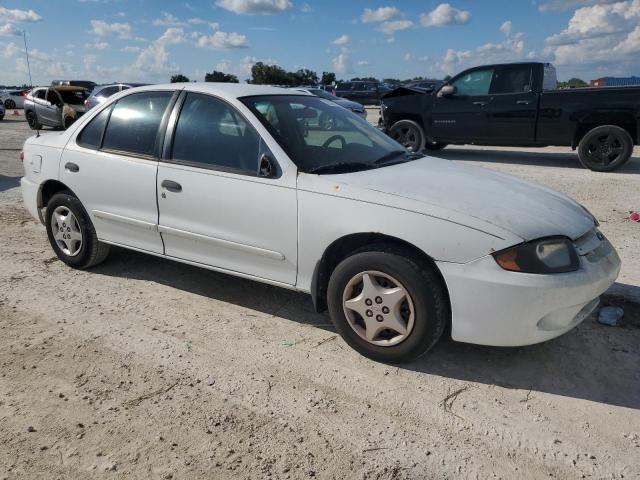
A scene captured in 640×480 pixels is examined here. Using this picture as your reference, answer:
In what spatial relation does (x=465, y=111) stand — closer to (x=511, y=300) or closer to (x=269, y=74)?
(x=511, y=300)

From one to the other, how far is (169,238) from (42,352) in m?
1.12

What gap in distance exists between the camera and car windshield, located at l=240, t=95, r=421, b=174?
3.49m

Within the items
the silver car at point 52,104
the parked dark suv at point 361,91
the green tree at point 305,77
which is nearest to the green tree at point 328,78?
the green tree at point 305,77

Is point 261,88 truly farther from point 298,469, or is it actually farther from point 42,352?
point 298,469

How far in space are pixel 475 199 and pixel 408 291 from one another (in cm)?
68

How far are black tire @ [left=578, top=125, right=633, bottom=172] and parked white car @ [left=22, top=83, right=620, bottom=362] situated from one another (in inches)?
266

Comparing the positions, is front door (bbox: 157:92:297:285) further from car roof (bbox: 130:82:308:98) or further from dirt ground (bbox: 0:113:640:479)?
dirt ground (bbox: 0:113:640:479)

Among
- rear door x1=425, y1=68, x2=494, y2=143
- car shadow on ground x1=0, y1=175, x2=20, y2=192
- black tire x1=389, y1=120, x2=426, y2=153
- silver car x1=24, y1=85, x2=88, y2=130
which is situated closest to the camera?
car shadow on ground x1=0, y1=175, x2=20, y2=192

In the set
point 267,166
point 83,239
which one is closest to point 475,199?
point 267,166

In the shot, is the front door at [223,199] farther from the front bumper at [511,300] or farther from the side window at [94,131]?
the front bumper at [511,300]

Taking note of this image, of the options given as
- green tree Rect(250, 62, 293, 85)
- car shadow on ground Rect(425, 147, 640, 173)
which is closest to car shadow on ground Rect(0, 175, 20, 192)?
car shadow on ground Rect(425, 147, 640, 173)

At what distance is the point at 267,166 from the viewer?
3.40 metres

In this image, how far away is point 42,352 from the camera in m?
3.29

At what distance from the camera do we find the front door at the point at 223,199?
3367 mm
